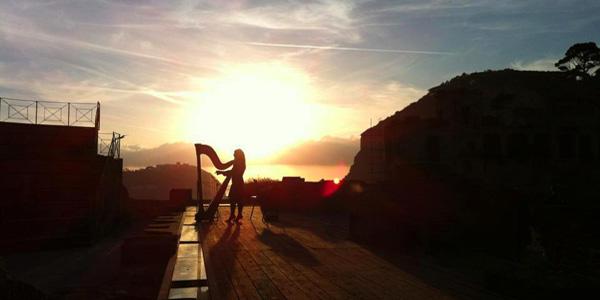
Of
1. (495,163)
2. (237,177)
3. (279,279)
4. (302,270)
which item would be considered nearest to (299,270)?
(302,270)

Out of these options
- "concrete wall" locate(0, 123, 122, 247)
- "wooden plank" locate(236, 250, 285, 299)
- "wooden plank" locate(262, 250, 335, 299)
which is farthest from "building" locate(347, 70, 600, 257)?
"concrete wall" locate(0, 123, 122, 247)

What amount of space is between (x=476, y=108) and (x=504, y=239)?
4939 centimetres

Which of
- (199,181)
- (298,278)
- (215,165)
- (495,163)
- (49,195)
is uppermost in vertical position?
(495,163)

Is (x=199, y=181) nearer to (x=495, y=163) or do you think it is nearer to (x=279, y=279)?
(x=279, y=279)

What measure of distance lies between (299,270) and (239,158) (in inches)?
393

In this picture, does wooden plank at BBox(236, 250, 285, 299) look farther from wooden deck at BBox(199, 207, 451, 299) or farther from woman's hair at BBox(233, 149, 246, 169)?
woman's hair at BBox(233, 149, 246, 169)

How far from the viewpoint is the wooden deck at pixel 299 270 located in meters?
6.40

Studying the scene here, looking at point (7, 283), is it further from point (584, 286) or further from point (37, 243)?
point (37, 243)

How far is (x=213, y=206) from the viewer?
57.0 ft

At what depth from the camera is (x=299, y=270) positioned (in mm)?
7949

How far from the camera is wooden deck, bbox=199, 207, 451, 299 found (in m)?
6.40

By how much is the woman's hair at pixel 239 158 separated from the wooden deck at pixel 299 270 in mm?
4570

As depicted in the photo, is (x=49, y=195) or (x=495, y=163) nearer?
(x=49, y=195)

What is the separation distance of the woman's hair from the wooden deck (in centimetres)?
457
